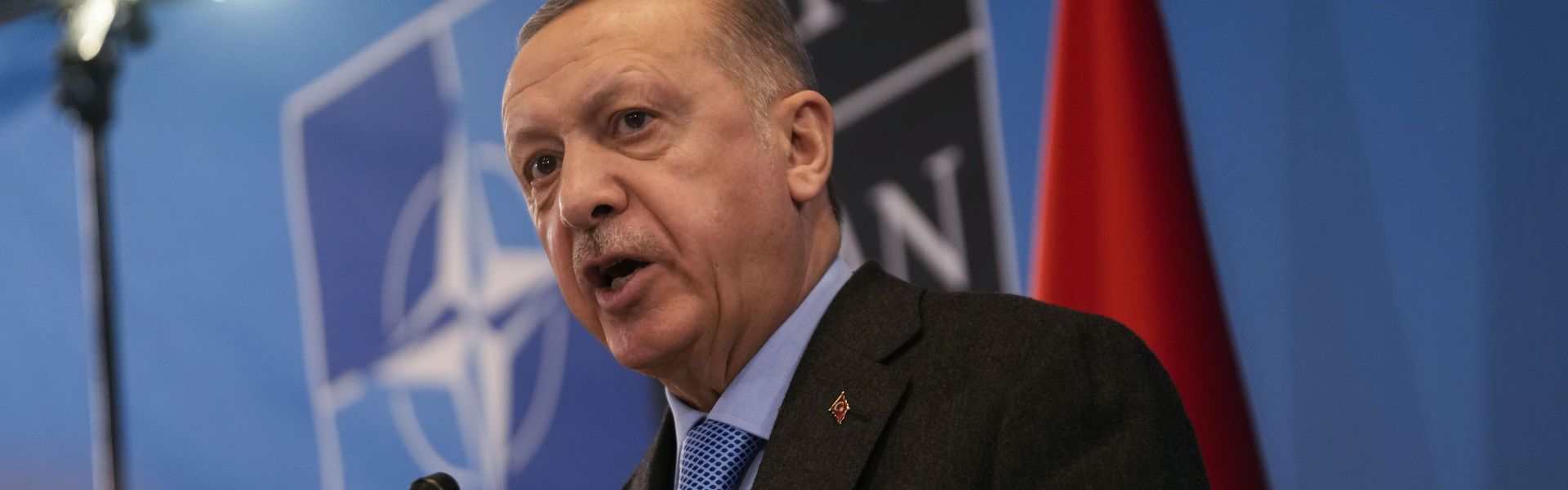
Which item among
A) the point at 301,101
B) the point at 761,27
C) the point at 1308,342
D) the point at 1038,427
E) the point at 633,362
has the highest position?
the point at 301,101

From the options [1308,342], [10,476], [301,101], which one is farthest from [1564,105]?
[10,476]

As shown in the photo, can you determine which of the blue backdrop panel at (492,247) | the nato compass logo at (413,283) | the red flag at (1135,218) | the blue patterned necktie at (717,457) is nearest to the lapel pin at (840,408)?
the blue patterned necktie at (717,457)

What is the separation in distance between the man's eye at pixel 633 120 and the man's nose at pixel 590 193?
5 centimetres

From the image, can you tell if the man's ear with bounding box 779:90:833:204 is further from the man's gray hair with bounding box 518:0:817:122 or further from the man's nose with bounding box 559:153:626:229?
the man's nose with bounding box 559:153:626:229

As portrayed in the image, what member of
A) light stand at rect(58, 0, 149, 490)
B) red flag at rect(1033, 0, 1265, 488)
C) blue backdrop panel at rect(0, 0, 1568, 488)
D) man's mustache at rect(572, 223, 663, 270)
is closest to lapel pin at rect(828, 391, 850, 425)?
man's mustache at rect(572, 223, 663, 270)

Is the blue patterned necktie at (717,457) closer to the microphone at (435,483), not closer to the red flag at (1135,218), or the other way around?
the microphone at (435,483)

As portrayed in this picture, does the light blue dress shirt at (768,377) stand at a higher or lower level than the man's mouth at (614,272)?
lower

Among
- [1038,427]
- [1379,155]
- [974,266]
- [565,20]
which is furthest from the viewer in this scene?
[974,266]

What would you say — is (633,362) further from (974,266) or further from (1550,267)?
(1550,267)

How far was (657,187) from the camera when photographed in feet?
4.51

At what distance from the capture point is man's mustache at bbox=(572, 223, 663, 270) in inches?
53.7

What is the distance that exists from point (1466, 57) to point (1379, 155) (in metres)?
0.20

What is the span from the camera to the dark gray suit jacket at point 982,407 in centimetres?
114

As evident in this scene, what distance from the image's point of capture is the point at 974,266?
2443 millimetres
